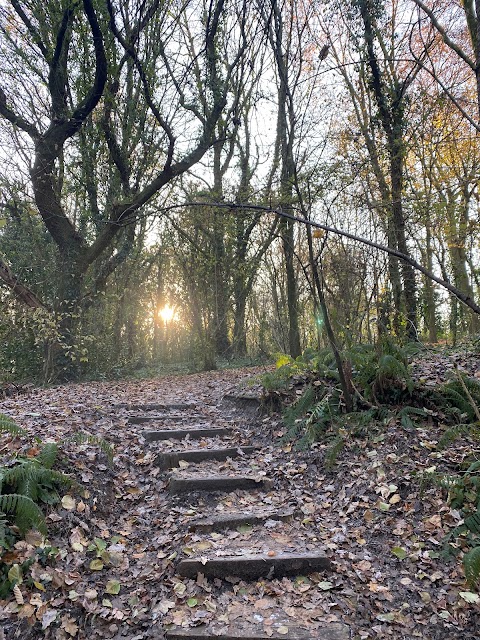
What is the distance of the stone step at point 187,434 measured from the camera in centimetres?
522

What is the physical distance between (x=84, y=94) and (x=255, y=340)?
9005 mm

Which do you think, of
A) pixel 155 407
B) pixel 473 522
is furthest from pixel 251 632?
pixel 155 407

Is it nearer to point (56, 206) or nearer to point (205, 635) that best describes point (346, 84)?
point (56, 206)

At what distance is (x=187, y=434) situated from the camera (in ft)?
17.5

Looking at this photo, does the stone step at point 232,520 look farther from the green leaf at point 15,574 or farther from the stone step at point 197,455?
the green leaf at point 15,574

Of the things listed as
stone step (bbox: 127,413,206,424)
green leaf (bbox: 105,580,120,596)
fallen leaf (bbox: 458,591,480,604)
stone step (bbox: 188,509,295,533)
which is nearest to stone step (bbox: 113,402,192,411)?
stone step (bbox: 127,413,206,424)

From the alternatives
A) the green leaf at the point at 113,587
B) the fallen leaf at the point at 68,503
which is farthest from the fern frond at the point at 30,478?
the green leaf at the point at 113,587

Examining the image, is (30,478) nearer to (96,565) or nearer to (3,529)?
(3,529)

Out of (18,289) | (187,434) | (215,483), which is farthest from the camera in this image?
(18,289)

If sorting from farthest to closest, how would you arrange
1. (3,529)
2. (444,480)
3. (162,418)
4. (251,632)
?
1. (162,418)
2. (444,480)
3. (3,529)
4. (251,632)

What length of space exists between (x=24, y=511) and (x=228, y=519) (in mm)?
1563

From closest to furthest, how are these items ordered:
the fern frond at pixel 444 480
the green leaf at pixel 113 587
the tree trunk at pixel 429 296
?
the green leaf at pixel 113 587
the fern frond at pixel 444 480
the tree trunk at pixel 429 296

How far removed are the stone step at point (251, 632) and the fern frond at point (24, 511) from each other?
1103 millimetres

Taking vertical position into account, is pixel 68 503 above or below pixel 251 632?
above
